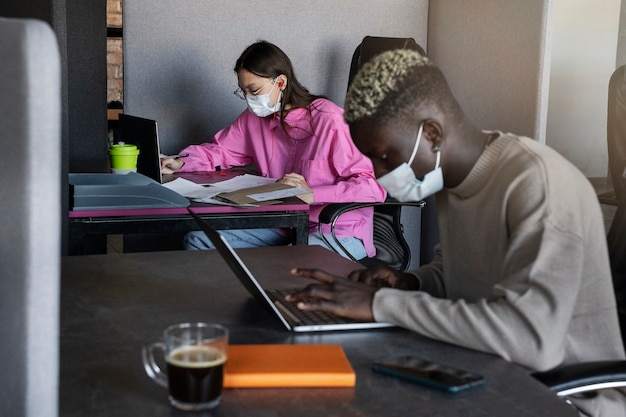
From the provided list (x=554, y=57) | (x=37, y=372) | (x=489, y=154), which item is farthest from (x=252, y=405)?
(x=554, y=57)

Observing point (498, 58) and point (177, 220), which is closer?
point (177, 220)

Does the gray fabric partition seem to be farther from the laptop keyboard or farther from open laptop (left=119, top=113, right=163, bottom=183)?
the laptop keyboard

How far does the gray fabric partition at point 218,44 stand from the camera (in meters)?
3.39

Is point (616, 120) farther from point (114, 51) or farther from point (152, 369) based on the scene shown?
point (114, 51)

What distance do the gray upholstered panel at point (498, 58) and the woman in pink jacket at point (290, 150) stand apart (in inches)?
25.7

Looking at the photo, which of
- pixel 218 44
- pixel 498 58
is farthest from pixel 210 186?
pixel 498 58

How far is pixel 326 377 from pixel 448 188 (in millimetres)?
495

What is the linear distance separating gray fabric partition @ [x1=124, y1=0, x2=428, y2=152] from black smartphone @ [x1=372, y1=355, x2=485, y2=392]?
260cm

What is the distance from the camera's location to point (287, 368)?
3.22 ft

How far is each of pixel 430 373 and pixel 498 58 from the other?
2346mm

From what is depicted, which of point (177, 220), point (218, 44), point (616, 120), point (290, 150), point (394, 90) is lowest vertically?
point (177, 220)

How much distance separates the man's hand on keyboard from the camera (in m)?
1.18

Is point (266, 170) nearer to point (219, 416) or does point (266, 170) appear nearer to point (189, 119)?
point (189, 119)

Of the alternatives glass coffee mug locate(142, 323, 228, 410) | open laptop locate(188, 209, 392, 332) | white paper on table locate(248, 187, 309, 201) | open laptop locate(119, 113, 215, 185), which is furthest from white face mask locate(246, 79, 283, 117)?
glass coffee mug locate(142, 323, 228, 410)
